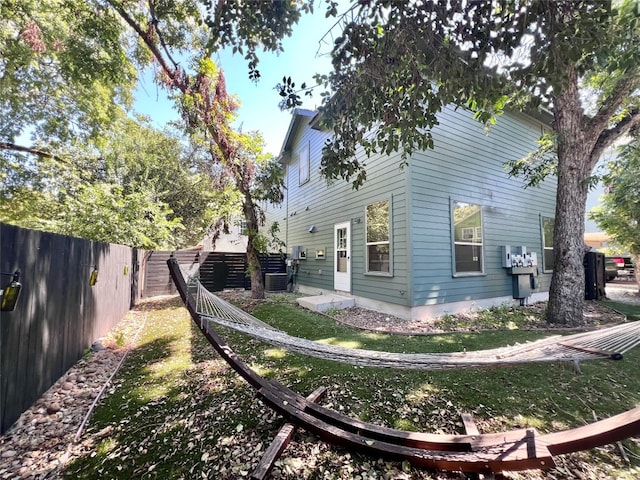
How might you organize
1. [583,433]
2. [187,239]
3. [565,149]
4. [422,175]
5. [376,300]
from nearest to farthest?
[583,433]
[565,149]
[422,175]
[376,300]
[187,239]

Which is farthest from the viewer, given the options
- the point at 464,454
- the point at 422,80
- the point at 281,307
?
the point at 281,307

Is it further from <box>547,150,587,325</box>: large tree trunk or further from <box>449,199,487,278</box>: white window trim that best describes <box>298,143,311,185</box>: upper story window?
<box>547,150,587,325</box>: large tree trunk

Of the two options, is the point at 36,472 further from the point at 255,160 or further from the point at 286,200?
the point at 286,200

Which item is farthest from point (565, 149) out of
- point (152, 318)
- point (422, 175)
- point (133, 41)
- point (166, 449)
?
point (133, 41)

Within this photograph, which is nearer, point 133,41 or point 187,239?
point 133,41

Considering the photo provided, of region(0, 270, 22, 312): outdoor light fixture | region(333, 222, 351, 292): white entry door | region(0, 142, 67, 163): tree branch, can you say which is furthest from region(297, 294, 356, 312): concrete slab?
region(0, 142, 67, 163): tree branch

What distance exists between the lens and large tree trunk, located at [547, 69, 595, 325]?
477cm

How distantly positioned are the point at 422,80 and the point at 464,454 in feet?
9.58

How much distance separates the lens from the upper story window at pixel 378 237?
19.0 feet

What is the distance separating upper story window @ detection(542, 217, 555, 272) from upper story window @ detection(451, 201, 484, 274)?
2927mm

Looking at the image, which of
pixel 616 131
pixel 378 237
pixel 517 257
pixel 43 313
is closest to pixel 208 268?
pixel 378 237

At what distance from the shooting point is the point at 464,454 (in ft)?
5.31

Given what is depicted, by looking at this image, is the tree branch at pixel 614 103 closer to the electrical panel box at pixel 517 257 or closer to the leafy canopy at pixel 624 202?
the leafy canopy at pixel 624 202

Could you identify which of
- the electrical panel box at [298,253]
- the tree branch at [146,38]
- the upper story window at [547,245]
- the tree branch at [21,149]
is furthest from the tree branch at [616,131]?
the tree branch at [21,149]
